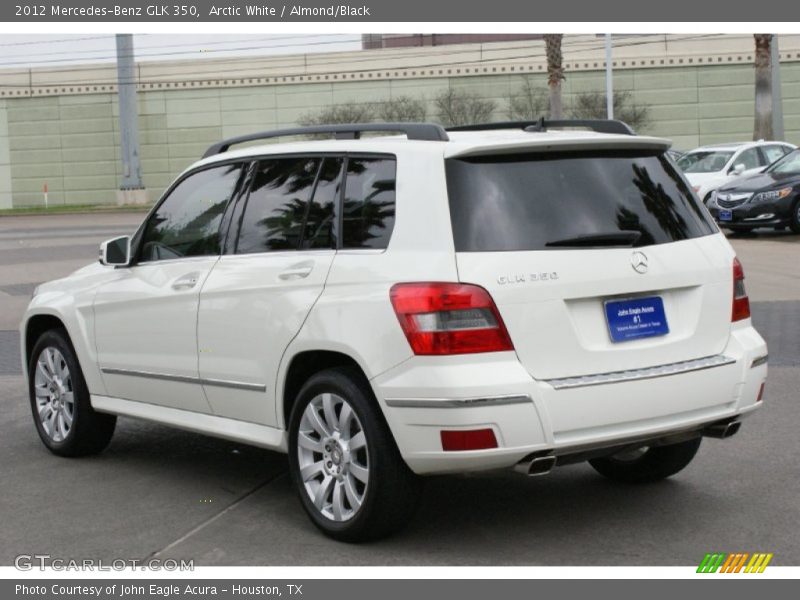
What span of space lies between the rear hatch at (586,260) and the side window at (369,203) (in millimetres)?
322

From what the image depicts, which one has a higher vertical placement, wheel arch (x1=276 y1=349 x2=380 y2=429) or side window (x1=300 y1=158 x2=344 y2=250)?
side window (x1=300 y1=158 x2=344 y2=250)

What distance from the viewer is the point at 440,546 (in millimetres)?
5367

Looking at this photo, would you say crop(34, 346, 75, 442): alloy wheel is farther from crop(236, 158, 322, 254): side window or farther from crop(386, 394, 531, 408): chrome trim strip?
crop(386, 394, 531, 408): chrome trim strip

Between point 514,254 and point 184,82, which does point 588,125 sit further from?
point 184,82

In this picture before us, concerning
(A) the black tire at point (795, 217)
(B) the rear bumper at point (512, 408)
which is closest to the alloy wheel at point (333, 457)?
(B) the rear bumper at point (512, 408)

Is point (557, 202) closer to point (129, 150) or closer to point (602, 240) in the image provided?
point (602, 240)

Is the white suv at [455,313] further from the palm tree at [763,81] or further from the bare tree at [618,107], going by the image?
the bare tree at [618,107]

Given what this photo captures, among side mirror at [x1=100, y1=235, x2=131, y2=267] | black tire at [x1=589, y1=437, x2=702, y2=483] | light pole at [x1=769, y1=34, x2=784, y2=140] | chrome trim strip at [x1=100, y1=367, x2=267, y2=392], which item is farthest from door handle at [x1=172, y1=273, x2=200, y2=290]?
light pole at [x1=769, y1=34, x2=784, y2=140]

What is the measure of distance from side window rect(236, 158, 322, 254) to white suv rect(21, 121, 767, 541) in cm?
1

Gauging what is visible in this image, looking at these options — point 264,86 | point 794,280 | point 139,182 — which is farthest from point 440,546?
point 264,86

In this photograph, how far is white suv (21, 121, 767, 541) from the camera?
→ 497cm

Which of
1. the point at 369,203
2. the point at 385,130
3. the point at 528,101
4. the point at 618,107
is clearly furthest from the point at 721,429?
the point at 528,101

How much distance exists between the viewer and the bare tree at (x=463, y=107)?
5575cm

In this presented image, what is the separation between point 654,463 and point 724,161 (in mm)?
21898
